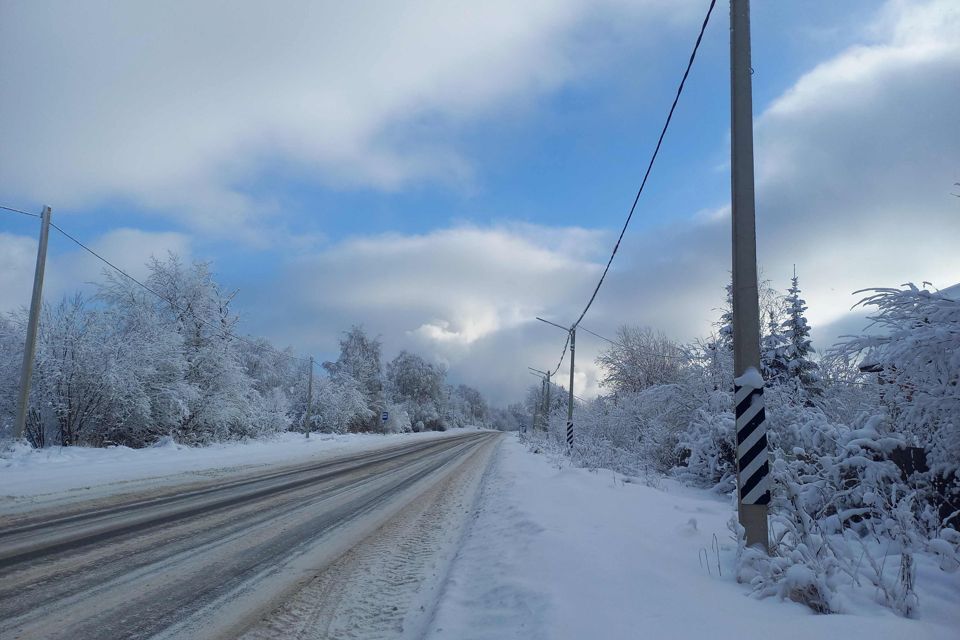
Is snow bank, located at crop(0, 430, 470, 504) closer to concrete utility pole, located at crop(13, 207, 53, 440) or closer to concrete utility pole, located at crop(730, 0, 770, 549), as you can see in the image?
concrete utility pole, located at crop(13, 207, 53, 440)

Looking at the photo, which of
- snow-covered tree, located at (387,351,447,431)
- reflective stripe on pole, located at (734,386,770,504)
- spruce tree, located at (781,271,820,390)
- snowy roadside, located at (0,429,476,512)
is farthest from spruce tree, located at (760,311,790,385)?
snow-covered tree, located at (387,351,447,431)

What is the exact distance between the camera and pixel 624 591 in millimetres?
4422

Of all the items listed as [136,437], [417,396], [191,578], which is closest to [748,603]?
[191,578]

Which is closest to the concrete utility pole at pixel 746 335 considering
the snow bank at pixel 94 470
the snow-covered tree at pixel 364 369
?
the snow bank at pixel 94 470

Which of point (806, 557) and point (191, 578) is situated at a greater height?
point (806, 557)

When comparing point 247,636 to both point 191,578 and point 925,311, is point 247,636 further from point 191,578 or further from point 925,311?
point 925,311

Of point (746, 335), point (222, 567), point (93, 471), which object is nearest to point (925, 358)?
point (746, 335)

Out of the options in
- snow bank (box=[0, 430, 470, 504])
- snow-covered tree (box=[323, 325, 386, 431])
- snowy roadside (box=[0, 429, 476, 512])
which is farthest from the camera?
snow-covered tree (box=[323, 325, 386, 431])

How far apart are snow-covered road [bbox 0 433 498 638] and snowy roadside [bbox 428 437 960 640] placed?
442 mm

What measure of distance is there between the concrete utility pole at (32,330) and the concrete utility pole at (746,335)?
59.1ft

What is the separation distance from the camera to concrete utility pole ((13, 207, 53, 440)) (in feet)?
49.8

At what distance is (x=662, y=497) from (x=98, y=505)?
9.72 meters

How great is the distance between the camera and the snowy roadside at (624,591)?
352 centimetres

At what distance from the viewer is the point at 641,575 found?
483 cm
